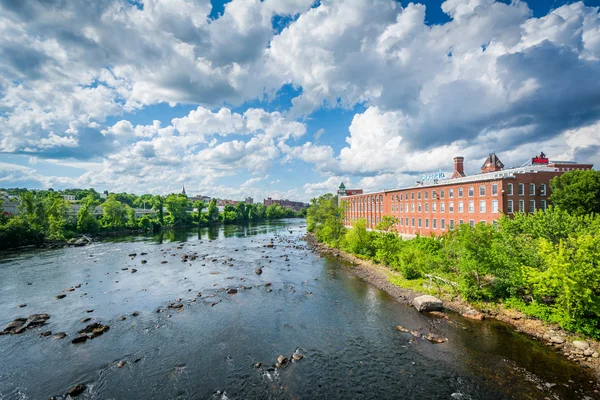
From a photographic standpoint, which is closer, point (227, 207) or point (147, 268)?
point (147, 268)

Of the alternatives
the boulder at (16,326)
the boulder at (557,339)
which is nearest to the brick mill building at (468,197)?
the boulder at (557,339)

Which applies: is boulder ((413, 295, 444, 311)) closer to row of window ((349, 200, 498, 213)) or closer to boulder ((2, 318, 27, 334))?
row of window ((349, 200, 498, 213))

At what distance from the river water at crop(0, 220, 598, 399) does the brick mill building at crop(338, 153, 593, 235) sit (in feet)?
74.3

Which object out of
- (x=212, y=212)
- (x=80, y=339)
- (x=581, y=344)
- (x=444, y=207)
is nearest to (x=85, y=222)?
(x=212, y=212)

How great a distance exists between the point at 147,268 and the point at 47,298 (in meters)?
15.4

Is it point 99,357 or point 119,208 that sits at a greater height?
point 119,208

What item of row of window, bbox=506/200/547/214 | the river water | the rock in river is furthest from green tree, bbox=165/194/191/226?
row of window, bbox=506/200/547/214

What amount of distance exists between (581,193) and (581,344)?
3184 centimetres

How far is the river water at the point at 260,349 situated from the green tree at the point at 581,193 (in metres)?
30.7

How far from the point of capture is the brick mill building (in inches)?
1807

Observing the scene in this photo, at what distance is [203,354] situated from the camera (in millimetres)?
20922

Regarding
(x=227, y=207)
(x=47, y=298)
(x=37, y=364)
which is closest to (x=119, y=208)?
(x=227, y=207)

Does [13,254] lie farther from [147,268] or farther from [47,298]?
[47,298]

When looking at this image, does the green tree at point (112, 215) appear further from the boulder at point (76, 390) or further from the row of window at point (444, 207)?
the boulder at point (76, 390)
